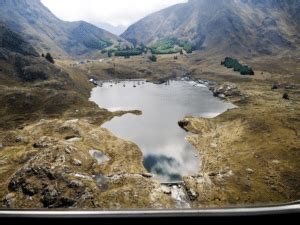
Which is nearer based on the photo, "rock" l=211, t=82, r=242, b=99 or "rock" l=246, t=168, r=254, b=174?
"rock" l=246, t=168, r=254, b=174

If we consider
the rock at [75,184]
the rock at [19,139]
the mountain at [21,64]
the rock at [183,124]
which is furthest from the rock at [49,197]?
the mountain at [21,64]

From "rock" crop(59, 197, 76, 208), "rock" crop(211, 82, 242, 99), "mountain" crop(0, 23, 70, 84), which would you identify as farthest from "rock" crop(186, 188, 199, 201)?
"mountain" crop(0, 23, 70, 84)

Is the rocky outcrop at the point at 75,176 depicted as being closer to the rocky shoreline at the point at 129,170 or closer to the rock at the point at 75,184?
Answer: the rock at the point at 75,184

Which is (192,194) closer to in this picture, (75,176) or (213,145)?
(75,176)

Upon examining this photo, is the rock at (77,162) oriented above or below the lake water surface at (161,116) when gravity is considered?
above

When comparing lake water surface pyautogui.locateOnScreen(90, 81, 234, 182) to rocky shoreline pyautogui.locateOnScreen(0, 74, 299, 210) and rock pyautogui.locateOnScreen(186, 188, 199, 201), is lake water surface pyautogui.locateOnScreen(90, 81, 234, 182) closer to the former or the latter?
rocky shoreline pyautogui.locateOnScreen(0, 74, 299, 210)

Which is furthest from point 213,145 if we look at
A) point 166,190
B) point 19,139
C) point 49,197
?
point 19,139

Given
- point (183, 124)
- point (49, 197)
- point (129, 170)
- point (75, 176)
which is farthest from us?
point (183, 124)

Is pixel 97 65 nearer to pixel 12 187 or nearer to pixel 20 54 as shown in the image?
pixel 20 54
